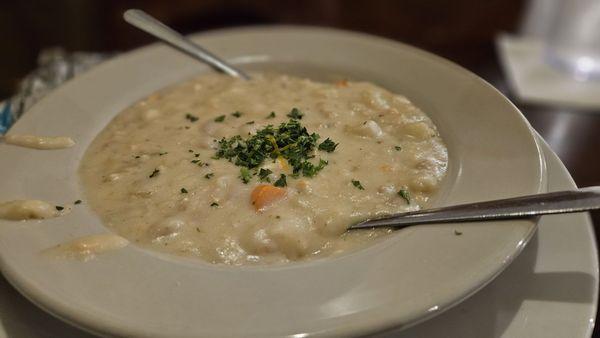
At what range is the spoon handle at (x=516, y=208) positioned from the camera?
1197mm

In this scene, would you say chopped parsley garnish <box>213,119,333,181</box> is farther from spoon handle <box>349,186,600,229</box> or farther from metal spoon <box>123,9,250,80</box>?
metal spoon <box>123,9,250,80</box>

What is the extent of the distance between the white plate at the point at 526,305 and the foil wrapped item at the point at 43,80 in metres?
0.73

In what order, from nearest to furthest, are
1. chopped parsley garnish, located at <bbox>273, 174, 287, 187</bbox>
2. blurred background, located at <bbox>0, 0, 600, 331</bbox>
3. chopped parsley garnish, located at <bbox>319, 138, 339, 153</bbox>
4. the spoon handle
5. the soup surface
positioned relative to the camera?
the spoon handle, the soup surface, chopped parsley garnish, located at <bbox>273, 174, 287, 187</bbox>, chopped parsley garnish, located at <bbox>319, 138, 339, 153</bbox>, blurred background, located at <bbox>0, 0, 600, 331</bbox>

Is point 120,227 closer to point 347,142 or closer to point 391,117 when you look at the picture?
point 347,142

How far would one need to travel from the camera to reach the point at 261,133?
1637 millimetres

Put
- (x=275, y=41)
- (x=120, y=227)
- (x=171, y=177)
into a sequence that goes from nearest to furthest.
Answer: (x=120, y=227) < (x=171, y=177) < (x=275, y=41)

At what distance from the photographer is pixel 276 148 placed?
1.56 metres

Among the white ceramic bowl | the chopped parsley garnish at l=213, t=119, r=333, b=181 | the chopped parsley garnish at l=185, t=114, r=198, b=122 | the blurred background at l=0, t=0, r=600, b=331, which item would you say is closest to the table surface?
the blurred background at l=0, t=0, r=600, b=331

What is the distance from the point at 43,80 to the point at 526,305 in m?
1.86

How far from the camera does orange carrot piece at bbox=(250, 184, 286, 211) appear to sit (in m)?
1.38

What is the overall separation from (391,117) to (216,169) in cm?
55

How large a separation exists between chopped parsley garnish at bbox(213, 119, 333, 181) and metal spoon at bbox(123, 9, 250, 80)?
48cm

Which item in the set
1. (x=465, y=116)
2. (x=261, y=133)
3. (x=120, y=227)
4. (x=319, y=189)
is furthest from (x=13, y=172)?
(x=465, y=116)

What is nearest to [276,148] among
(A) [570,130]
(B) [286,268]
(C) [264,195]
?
(C) [264,195]
